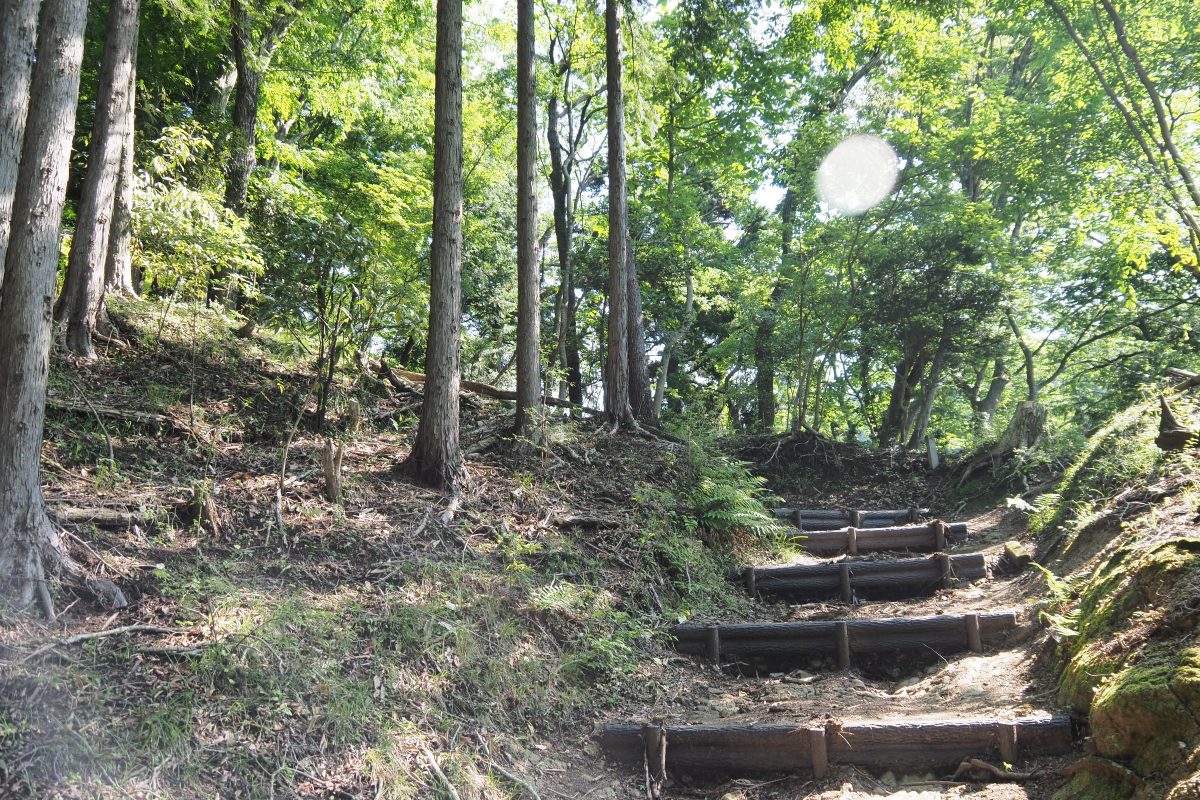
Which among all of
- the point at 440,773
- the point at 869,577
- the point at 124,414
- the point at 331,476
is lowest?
the point at 440,773

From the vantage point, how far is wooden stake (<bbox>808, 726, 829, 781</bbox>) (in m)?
4.75

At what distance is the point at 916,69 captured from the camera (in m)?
15.1

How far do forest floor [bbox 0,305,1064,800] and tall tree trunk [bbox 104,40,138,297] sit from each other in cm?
76

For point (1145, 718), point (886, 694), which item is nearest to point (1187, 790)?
point (1145, 718)

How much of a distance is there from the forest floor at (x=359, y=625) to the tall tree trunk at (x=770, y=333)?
1019cm

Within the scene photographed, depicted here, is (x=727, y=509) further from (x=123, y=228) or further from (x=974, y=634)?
(x=123, y=228)

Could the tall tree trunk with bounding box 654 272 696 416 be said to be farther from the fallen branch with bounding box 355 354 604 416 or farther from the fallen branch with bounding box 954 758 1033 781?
the fallen branch with bounding box 954 758 1033 781

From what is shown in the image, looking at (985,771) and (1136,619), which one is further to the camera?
(985,771)

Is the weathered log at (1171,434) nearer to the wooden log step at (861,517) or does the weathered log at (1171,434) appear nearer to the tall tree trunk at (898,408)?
the wooden log step at (861,517)

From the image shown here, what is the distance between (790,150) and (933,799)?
14721 mm

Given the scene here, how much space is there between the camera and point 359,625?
5.06m

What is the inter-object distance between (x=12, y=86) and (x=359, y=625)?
405 cm

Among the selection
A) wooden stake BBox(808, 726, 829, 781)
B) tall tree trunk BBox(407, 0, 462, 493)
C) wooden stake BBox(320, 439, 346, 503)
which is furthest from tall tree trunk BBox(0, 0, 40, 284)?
wooden stake BBox(808, 726, 829, 781)

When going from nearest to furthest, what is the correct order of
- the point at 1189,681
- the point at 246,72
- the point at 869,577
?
the point at 1189,681
the point at 869,577
the point at 246,72
